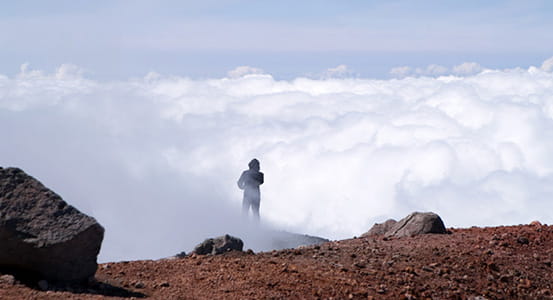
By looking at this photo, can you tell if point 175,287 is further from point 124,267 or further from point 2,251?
point 2,251

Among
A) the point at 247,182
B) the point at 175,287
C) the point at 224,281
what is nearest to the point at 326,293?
the point at 224,281

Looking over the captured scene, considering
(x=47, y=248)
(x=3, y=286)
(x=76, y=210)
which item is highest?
(x=76, y=210)

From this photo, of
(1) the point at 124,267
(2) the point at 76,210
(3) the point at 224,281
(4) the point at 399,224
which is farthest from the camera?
(4) the point at 399,224

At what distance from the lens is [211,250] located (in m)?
14.4

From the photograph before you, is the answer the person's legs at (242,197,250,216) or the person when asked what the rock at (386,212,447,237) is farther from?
the person's legs at (242,197,250,216)

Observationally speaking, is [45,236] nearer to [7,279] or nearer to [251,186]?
[7,279]

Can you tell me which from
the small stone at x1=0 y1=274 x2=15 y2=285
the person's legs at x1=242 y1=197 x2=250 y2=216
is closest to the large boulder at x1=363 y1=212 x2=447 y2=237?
the small stone at x1=0 y1=274 x2=15 y2=285

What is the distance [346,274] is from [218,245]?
4.43 m

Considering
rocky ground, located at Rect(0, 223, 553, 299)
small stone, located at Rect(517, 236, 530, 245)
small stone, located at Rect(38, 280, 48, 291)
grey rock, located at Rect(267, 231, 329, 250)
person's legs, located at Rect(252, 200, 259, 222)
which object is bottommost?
small stone, located at Rect(38, 280, 48, 291)

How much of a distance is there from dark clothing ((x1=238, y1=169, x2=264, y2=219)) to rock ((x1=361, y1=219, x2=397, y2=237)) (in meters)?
10.7

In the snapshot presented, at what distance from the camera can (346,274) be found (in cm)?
1077

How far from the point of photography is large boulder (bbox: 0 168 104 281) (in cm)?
895

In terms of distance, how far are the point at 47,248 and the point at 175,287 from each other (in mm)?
2046

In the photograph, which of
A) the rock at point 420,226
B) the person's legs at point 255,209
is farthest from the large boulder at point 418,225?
the person's legs at point 255,209
